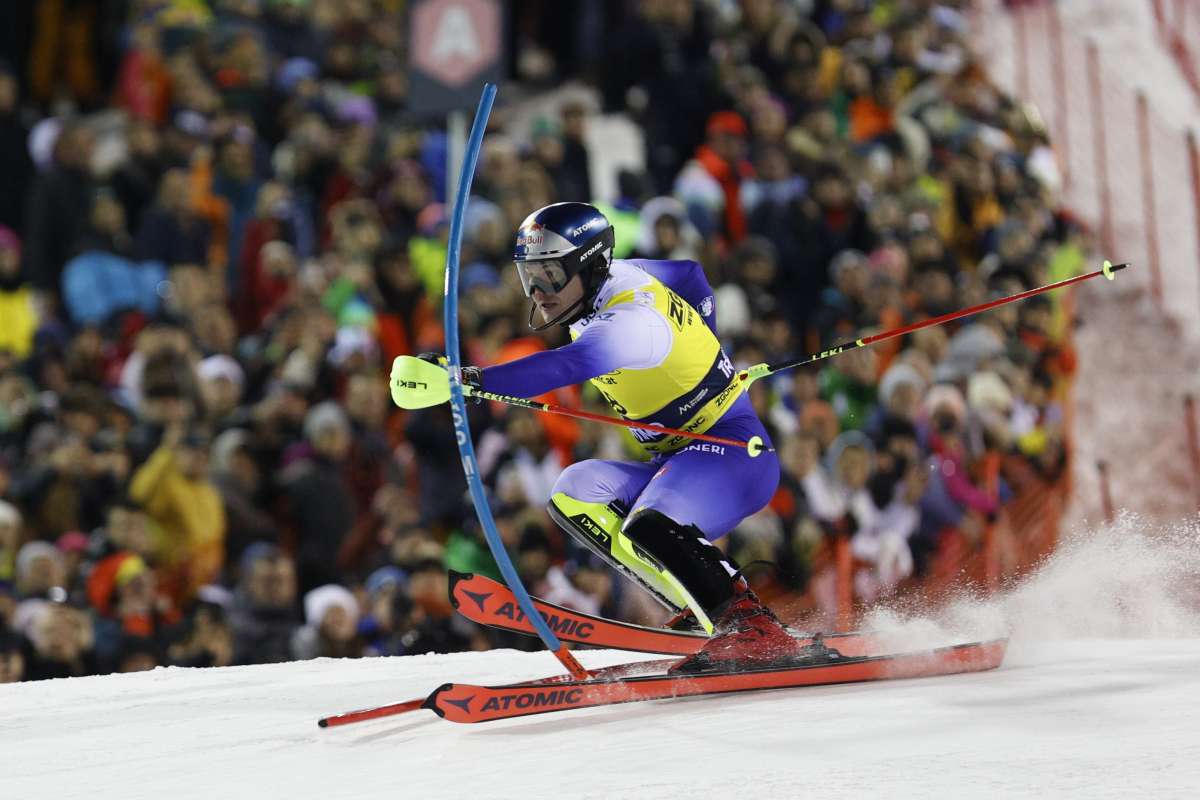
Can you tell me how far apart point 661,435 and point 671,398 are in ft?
0.94

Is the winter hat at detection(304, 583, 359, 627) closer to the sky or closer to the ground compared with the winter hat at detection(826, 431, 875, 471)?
closer to the ground

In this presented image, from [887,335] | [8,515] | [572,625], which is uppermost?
[887,335]

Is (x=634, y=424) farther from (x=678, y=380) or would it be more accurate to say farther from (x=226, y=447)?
(x=226, y=447)

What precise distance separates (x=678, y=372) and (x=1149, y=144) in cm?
940

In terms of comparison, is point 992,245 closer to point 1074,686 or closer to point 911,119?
point 911,119

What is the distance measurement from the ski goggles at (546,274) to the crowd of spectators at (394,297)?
2.86 metres

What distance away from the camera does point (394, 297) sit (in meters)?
9.44

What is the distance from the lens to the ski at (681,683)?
483cm

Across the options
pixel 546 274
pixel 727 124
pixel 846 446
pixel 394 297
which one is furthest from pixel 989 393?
pixel 546 274

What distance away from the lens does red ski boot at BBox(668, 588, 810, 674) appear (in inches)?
213

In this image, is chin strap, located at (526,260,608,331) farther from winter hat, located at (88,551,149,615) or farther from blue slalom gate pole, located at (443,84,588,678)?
winter hat, located at (88,551,149,615)

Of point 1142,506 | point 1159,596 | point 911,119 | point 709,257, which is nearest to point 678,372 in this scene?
point 1159,596

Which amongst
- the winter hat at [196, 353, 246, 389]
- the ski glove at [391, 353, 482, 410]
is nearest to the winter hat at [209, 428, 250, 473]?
the winter hat at [196, 353, 246, 389]

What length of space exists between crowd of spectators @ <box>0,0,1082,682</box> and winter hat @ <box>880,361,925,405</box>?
1.3 inches
